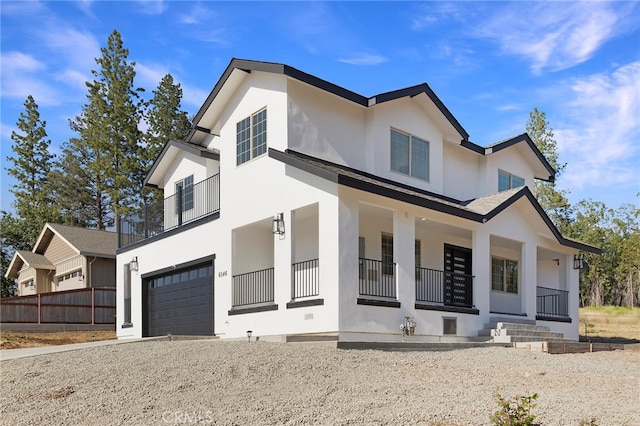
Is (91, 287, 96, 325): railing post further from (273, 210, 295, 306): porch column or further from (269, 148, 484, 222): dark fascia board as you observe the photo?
(269, 148, 484, 222): dark fascia board

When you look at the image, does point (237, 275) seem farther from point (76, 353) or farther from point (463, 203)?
point (463, 203)

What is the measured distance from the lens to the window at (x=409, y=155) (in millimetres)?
19250

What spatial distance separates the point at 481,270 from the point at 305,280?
5221 millimetres

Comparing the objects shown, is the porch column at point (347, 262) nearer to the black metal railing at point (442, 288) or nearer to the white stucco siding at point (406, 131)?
the black metal railing at point (442, 288)

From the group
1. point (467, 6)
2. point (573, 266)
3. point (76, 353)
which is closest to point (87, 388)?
point (76, 353)

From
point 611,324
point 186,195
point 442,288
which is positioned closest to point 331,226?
point 442,288

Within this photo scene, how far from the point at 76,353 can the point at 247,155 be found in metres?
7.14

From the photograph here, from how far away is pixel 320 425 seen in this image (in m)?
7.62

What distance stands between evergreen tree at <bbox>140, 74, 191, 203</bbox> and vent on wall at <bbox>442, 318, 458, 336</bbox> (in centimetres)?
3082

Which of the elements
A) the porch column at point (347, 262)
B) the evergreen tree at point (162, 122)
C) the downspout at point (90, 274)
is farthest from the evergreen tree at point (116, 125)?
the porch column at point (347, 262)

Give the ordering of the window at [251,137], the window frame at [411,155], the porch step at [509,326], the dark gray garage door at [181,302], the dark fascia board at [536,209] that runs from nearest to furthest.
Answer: the window at [251,137] < the porch step at [509,326] < the dark fascia board at [536,209] < the window frame at [411,155] < the dark gray garage door at [181,302]

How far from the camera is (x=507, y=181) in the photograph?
2422cm

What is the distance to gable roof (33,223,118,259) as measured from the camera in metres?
33.7

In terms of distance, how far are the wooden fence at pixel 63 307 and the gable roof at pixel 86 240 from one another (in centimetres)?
310
